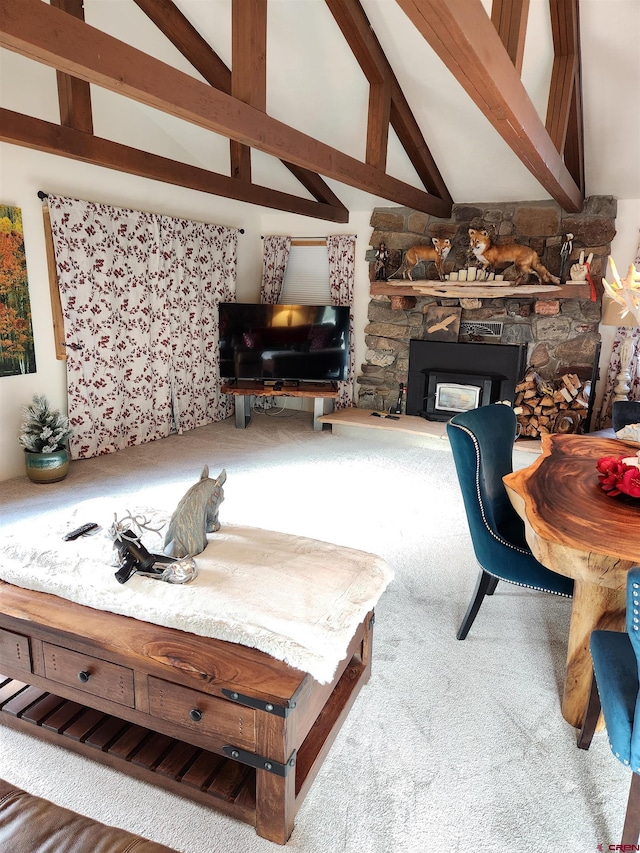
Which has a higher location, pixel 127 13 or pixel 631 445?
pixel 127 13

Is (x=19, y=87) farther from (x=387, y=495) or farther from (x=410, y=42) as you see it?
(x=387, y=495)

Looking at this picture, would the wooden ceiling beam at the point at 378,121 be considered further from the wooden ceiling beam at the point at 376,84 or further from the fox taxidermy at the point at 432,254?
the fox taxidermy at the point at 432,254

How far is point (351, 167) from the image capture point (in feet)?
11.8

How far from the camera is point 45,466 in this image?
414 cm

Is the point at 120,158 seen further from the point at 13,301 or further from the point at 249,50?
→ the point at 249,50

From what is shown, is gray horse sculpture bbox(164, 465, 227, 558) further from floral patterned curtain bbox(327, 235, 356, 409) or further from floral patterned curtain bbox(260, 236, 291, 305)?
floral patterned curtain bbox(260, 236, 291, 305)

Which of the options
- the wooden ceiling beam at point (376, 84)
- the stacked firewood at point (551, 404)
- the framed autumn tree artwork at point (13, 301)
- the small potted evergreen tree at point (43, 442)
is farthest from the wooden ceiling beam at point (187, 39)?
the stacked firewood at point (551, 404)

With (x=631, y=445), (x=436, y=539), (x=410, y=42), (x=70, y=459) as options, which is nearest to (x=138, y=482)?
(x=70, y=459)

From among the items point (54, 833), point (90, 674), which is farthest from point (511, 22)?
point (54, 833)

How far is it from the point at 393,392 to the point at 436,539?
9.48 feet

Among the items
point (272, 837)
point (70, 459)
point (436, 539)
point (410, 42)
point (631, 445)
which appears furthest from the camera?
point (70, 459)

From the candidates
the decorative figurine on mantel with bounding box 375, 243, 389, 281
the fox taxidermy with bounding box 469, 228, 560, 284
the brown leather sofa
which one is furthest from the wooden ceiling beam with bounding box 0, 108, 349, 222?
the brown leather sofa

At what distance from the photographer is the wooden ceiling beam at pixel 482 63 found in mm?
1569

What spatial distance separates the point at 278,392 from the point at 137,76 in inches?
153
